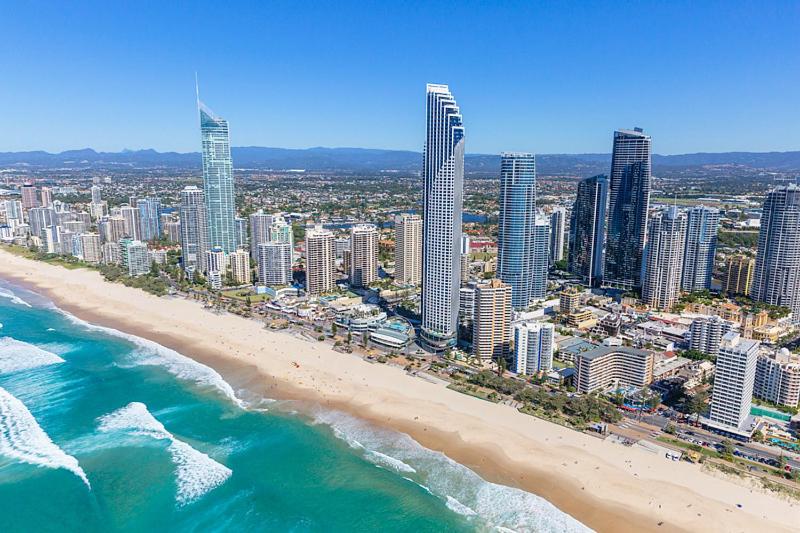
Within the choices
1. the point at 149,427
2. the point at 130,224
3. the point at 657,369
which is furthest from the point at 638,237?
the point at 130,224

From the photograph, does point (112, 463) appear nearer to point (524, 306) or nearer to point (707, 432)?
point (707, 432)

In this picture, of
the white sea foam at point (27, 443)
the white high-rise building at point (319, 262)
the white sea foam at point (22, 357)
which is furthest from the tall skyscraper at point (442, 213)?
the white sea foam at point (22, 357)

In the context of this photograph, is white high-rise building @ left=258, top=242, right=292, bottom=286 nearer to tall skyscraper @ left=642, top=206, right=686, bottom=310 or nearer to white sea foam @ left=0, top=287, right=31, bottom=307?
white sea foam @ left=0, top=287, right=31, bottom=307

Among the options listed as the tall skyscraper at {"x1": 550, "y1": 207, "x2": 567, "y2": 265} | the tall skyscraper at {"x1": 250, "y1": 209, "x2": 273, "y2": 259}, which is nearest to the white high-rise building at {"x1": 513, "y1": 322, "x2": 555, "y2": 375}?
the tall skyscraper at {"x1": 550, "y1": 207, "x2": 567, "y2": 265}

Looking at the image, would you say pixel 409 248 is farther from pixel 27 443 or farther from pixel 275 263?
pixel 27 443

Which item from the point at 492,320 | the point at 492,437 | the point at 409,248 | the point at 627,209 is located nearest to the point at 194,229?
the point at 409,248

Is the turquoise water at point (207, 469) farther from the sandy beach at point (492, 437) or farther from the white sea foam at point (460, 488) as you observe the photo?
the sandy beach at point (492, 437)
